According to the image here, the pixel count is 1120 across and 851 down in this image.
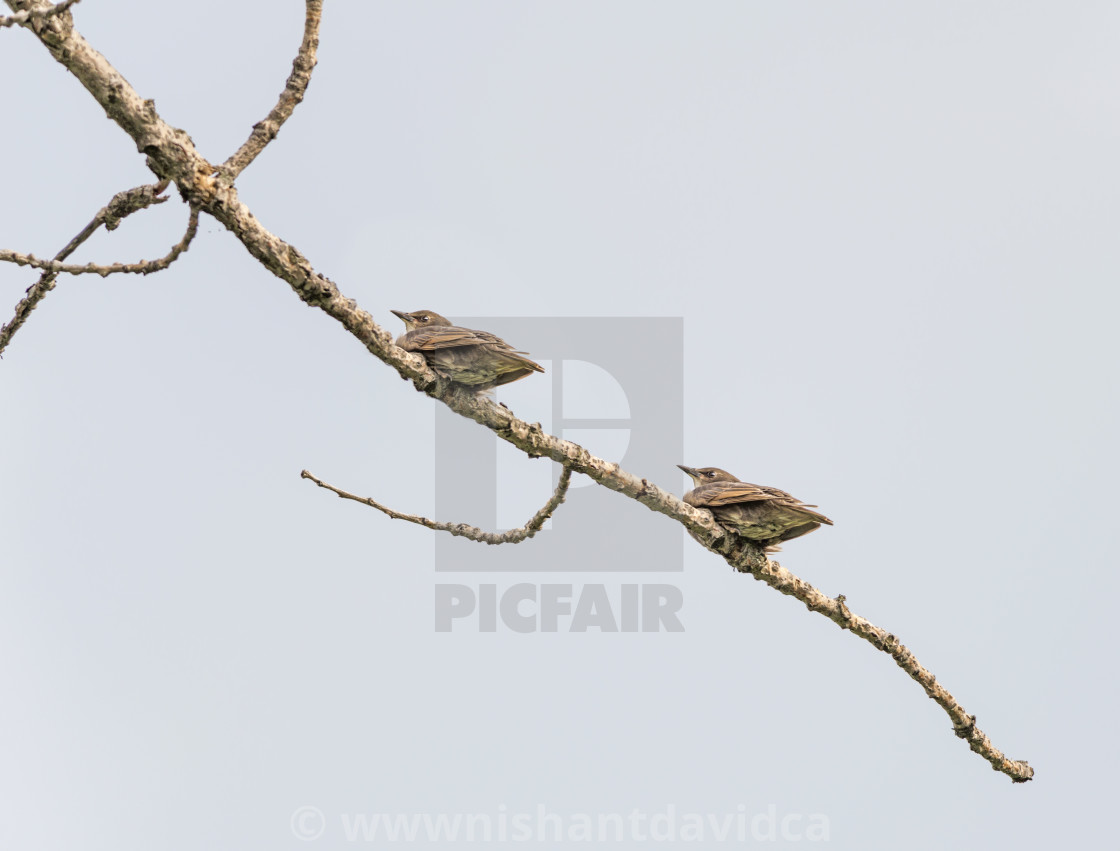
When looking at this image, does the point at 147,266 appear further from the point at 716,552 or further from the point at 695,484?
the point at 695,484

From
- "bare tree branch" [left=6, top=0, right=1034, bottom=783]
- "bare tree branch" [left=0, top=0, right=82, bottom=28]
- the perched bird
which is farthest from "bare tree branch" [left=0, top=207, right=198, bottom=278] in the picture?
the perched bird

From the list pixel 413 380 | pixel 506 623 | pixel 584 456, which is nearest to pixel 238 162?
pixel 413 380

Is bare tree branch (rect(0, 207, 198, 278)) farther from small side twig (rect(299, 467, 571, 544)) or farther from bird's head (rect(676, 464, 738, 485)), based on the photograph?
bird's head (rect(676, 464, 738, 485))

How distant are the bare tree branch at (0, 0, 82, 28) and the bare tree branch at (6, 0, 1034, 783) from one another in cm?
5

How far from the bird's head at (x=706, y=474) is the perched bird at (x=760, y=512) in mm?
573

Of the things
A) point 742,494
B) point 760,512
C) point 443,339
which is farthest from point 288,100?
point 760,512

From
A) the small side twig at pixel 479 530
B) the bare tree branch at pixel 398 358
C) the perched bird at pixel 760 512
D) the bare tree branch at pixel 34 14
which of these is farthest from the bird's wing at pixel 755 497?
the bare tree branch at pixel 34 14

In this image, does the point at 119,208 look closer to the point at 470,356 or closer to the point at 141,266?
the point at 141,266

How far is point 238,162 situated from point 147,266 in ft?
2.76

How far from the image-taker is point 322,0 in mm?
4543

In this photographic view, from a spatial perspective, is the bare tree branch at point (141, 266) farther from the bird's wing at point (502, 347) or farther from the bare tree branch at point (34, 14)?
the bird's wing at point (502, 347)

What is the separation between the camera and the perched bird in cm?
715

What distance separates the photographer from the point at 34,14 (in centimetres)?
390

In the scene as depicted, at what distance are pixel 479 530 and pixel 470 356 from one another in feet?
4.80
